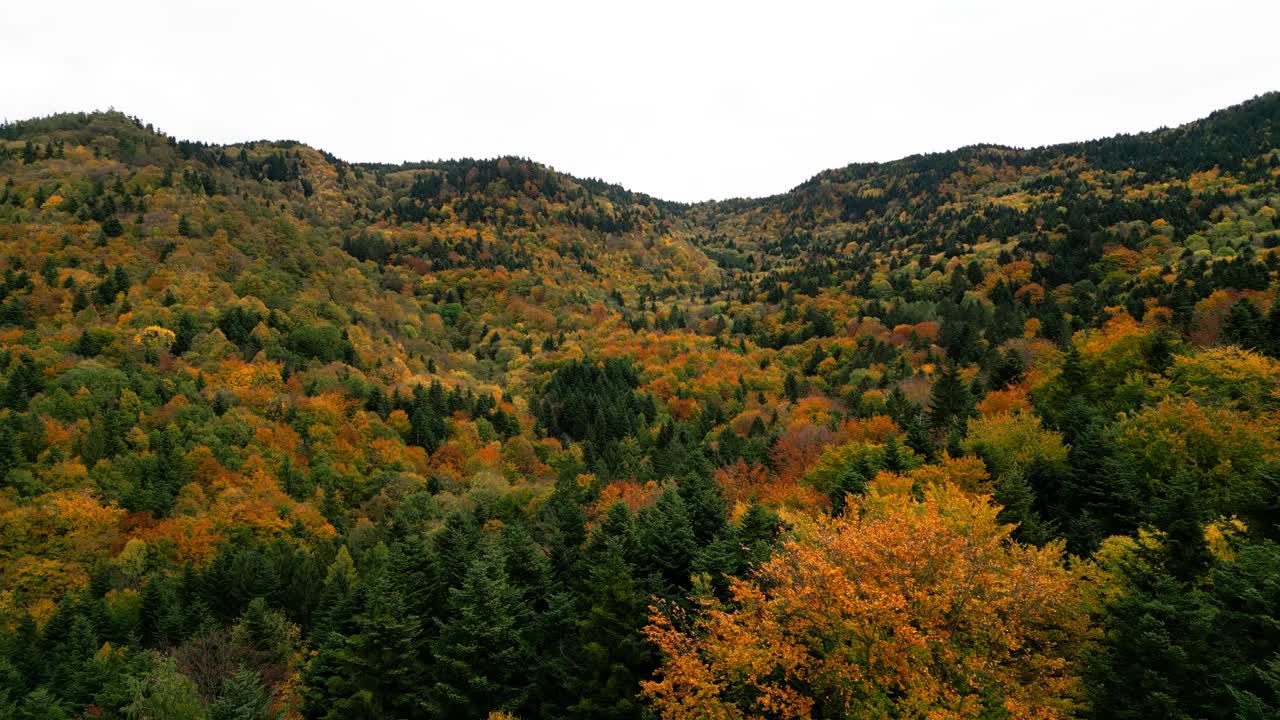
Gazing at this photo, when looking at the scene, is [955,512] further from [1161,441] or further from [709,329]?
[709,329]

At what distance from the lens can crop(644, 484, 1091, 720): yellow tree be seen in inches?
963

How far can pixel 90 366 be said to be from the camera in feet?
312

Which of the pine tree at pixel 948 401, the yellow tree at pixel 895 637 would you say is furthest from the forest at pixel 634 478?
the pine tree at pixel 948 401

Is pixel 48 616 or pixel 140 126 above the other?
pixel 140 126

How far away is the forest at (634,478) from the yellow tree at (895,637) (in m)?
0.26

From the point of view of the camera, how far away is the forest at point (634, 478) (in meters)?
27.3

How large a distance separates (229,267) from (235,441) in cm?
5818

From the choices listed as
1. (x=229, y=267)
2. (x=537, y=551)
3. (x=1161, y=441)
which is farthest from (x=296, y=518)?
(x=1161, y=441)

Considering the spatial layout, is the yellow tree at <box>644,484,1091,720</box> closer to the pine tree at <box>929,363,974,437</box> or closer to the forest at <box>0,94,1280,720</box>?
the forest at <box>0,94,1280,720</box>

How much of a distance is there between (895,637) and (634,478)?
74581 mm

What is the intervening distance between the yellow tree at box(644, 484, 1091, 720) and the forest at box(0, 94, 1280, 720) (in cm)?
26

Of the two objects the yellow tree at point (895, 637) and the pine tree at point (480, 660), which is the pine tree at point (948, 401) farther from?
the pine tree at point (480, 660)

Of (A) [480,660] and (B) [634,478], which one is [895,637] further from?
(B) [634,478]

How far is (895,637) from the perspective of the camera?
2519cm
